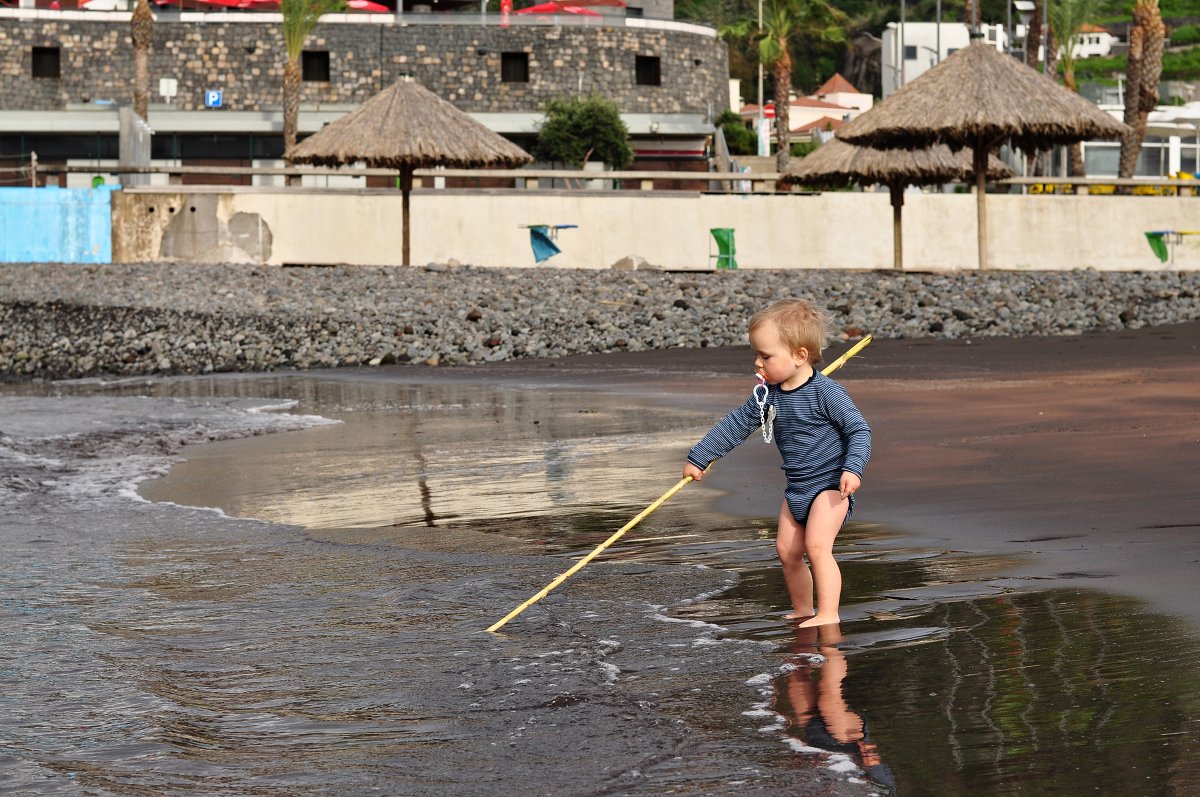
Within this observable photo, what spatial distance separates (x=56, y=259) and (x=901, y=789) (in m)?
29.5

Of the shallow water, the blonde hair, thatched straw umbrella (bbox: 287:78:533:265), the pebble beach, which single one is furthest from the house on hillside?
the blonde hair

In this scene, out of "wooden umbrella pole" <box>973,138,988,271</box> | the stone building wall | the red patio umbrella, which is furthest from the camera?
the red patio umbrella

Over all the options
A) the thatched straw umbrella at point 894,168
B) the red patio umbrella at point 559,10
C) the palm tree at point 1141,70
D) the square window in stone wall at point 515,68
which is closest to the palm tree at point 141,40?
the square window in stone wall at point 515,68

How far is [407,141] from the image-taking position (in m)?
29.2

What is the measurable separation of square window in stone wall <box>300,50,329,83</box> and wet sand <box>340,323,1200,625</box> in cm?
4016

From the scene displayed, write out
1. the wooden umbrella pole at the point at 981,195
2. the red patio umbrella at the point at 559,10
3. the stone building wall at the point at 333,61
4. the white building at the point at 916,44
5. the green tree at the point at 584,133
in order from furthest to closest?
the white building at the point at 916,44
the red patio umbrella at the point at 559,10
the stone building wall at the point at 333,61
the green tree at the point at 584,133
the wooden umbrella pole at the point at 981,195

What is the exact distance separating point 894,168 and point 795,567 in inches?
990

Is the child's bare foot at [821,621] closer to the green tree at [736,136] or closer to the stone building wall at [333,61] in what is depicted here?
the stone building wall at [333,61]

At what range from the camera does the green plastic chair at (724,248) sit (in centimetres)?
2934

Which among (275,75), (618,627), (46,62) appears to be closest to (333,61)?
(275,75)

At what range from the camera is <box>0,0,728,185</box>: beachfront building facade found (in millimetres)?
52344

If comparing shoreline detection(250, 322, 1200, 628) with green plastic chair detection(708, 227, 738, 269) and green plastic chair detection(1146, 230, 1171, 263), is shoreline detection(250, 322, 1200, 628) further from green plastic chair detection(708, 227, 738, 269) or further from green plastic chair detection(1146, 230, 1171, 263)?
green plastic chair detection(1146, 230, 1171, 263)

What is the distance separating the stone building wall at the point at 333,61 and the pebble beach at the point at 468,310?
92.2 feet

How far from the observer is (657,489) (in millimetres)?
7918
